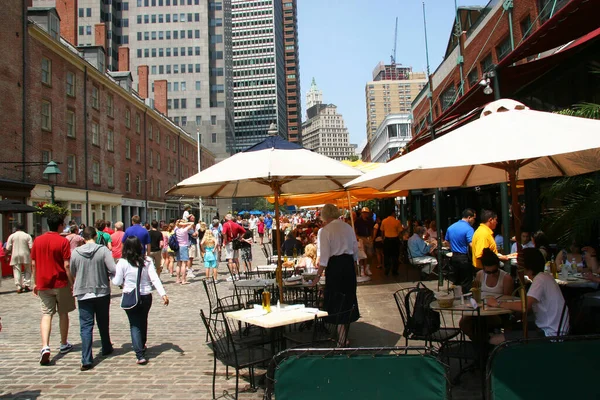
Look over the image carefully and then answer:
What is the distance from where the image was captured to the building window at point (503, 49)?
1506 centimetres

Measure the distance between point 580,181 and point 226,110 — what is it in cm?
7745

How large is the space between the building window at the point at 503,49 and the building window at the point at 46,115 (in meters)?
24.9

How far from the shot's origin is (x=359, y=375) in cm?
306

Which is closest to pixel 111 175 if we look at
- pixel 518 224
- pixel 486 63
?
pixel 486 63

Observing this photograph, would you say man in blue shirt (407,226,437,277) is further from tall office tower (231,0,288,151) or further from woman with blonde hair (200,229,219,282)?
tall office tower (231,0,288,151)

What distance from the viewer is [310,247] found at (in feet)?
31.9

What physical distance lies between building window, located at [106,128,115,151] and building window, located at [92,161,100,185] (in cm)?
218

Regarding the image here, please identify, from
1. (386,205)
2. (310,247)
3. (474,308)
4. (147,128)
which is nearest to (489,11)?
(310,247)

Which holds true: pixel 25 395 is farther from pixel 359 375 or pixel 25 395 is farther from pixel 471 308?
pixel 471 308

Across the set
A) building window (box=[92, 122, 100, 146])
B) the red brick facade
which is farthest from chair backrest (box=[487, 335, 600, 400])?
building window (box=[92, 122, 100, 146])

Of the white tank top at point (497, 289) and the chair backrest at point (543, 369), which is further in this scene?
Answer: the white tank top at point (497, 289)

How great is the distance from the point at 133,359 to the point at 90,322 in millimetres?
784

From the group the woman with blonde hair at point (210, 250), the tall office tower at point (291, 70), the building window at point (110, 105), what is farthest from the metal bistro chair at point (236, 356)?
the tall office tower at point (291, 70)

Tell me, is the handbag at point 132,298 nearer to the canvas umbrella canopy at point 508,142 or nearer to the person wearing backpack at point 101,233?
the canvas umbrella canopy at point 508,142
